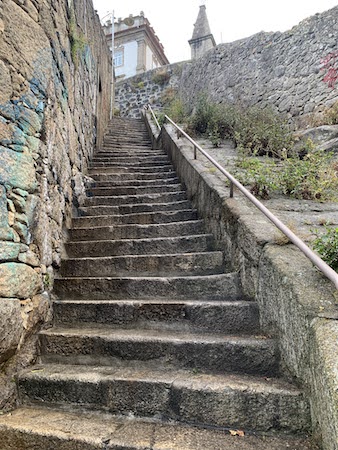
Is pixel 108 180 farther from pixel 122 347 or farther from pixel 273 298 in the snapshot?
pixel 273 298

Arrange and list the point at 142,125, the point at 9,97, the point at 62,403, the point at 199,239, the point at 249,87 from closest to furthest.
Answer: the point at 62,403 → the point at 9,97 → the point at 199,239 → the point at 249,87 → the point at 142,125

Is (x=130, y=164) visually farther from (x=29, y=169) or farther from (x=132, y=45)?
(x=132, y=45)

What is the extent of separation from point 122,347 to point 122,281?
0.75 meters

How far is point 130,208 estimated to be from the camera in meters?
4.34

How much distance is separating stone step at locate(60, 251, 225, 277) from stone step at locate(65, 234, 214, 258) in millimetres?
220

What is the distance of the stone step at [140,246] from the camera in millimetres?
3406

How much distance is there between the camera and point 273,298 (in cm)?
208

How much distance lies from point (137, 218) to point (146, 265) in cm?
103

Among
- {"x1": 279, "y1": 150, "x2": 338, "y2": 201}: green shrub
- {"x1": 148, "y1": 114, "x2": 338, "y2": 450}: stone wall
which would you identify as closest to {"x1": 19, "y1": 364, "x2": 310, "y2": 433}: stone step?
{"x1": 148, "y1": 114, "x2": 338, "y2": 450}: stone wall

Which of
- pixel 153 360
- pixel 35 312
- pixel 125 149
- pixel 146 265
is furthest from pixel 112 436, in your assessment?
pixel 125 149

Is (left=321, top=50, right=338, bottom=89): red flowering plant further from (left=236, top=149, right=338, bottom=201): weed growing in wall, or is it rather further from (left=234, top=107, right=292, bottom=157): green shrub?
(left=236, top=149, right=338, bottom=201): weed growing in wall

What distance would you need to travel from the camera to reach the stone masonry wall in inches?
293

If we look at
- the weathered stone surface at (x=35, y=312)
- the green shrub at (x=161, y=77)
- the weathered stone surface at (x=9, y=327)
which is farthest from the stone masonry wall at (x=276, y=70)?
the weathered stone surface at (x=9, y=327)

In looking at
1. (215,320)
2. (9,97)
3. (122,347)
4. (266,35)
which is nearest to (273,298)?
(215,320)
